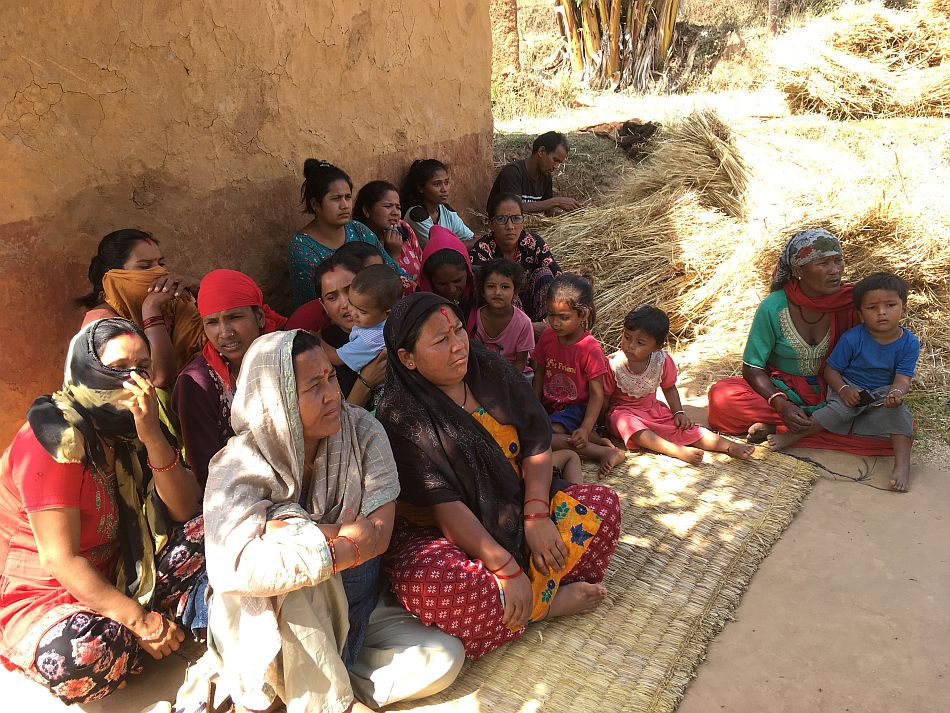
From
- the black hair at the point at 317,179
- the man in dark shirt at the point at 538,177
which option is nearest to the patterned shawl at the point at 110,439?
the black hair at the point at 317,179

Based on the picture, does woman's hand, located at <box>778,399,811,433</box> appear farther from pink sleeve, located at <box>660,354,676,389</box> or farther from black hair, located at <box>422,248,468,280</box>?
black hair, located at <box>422,248,468,280</box>

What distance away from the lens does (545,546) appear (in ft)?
8.75

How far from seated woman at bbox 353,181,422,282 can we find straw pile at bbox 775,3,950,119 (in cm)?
595

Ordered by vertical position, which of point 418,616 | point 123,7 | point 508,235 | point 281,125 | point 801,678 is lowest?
point 801,678

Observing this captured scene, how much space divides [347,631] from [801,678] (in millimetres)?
1539

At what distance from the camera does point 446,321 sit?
2.61 m

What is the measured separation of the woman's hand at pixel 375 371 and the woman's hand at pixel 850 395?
2.35m

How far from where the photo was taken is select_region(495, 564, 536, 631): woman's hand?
2.51 meters

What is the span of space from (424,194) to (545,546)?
3.28 metres

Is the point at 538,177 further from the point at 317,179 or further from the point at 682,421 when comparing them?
the point at 682,421

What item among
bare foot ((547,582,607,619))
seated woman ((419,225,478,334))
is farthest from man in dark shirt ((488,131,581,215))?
bare foot ((547,582,607,619))

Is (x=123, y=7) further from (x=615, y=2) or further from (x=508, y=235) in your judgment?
(x=615, y=2)

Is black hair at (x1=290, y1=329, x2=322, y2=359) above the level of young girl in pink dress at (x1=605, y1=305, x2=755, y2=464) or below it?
above

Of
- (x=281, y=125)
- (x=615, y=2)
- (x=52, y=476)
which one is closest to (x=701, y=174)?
(x=281, y=125)
